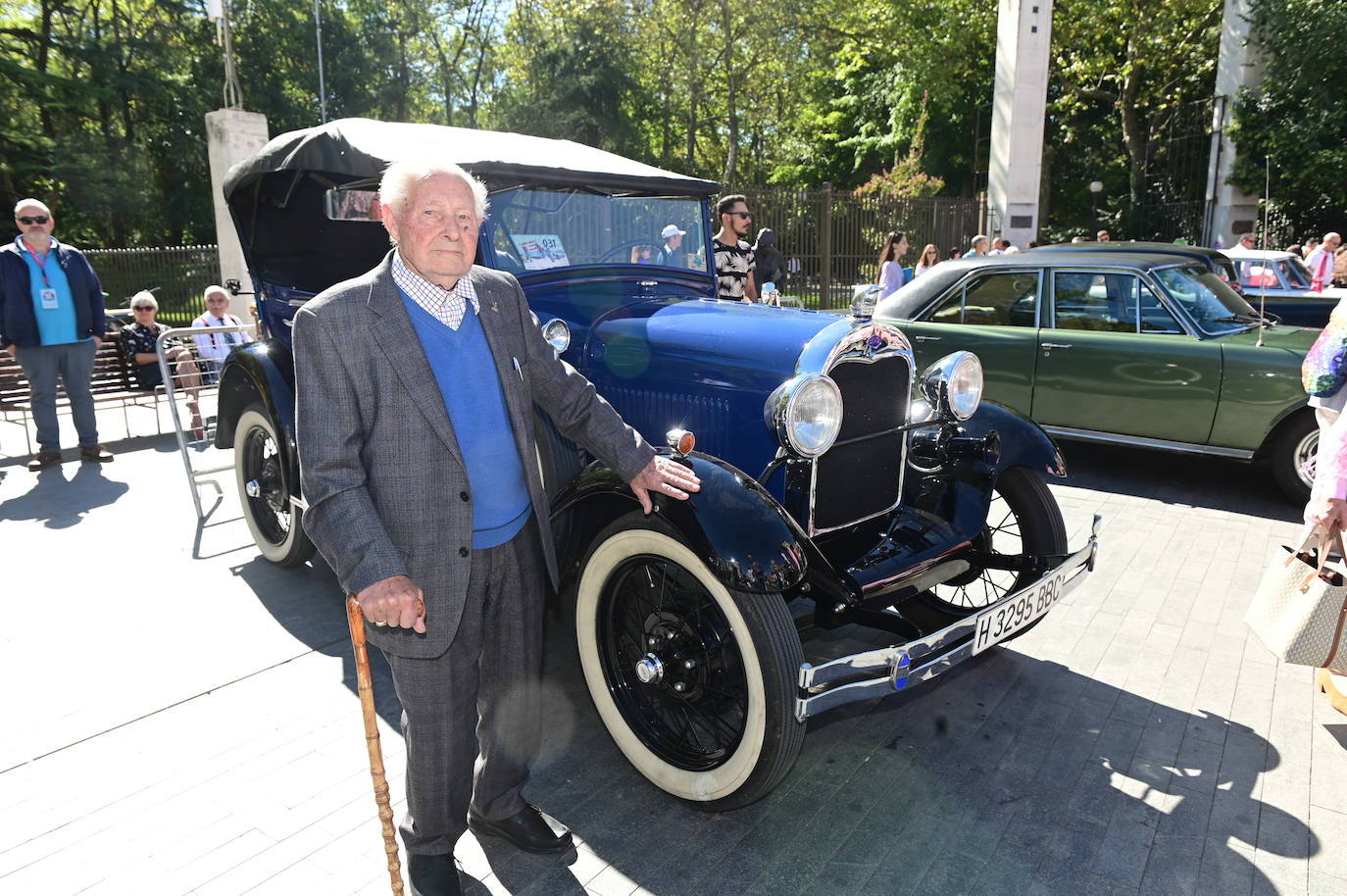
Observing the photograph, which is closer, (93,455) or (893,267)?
(93,455)

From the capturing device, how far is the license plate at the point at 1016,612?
266 centimetres

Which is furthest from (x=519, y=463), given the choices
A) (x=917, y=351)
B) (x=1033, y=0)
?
(x=1033, y=0)

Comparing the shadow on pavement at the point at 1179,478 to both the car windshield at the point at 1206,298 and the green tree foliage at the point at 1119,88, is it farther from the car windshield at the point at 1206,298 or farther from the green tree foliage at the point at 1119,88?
the green tree foliage at the point at 1119,88

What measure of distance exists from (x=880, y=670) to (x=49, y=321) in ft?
23.0

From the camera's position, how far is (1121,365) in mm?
5969

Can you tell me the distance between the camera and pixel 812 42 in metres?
26.1

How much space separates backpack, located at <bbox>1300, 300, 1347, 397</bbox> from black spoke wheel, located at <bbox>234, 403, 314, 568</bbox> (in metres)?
4.44

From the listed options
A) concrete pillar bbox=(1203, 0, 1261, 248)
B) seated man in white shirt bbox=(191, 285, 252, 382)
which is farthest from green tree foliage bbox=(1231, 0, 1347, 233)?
seated man in white shirt bbox=(191, 285, 252, 382)

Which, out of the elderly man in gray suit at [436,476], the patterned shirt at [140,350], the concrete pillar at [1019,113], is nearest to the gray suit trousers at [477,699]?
the elderly man in gray suit at [436,476]

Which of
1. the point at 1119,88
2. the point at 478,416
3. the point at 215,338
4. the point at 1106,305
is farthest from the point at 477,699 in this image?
the point at 1119,88

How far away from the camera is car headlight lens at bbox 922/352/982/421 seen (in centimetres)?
342

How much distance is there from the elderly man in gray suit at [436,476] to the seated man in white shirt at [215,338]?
486cm

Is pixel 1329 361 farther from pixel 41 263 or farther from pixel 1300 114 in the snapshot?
pixel 1300 114

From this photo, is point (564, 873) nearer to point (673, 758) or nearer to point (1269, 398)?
point (673, 758)
